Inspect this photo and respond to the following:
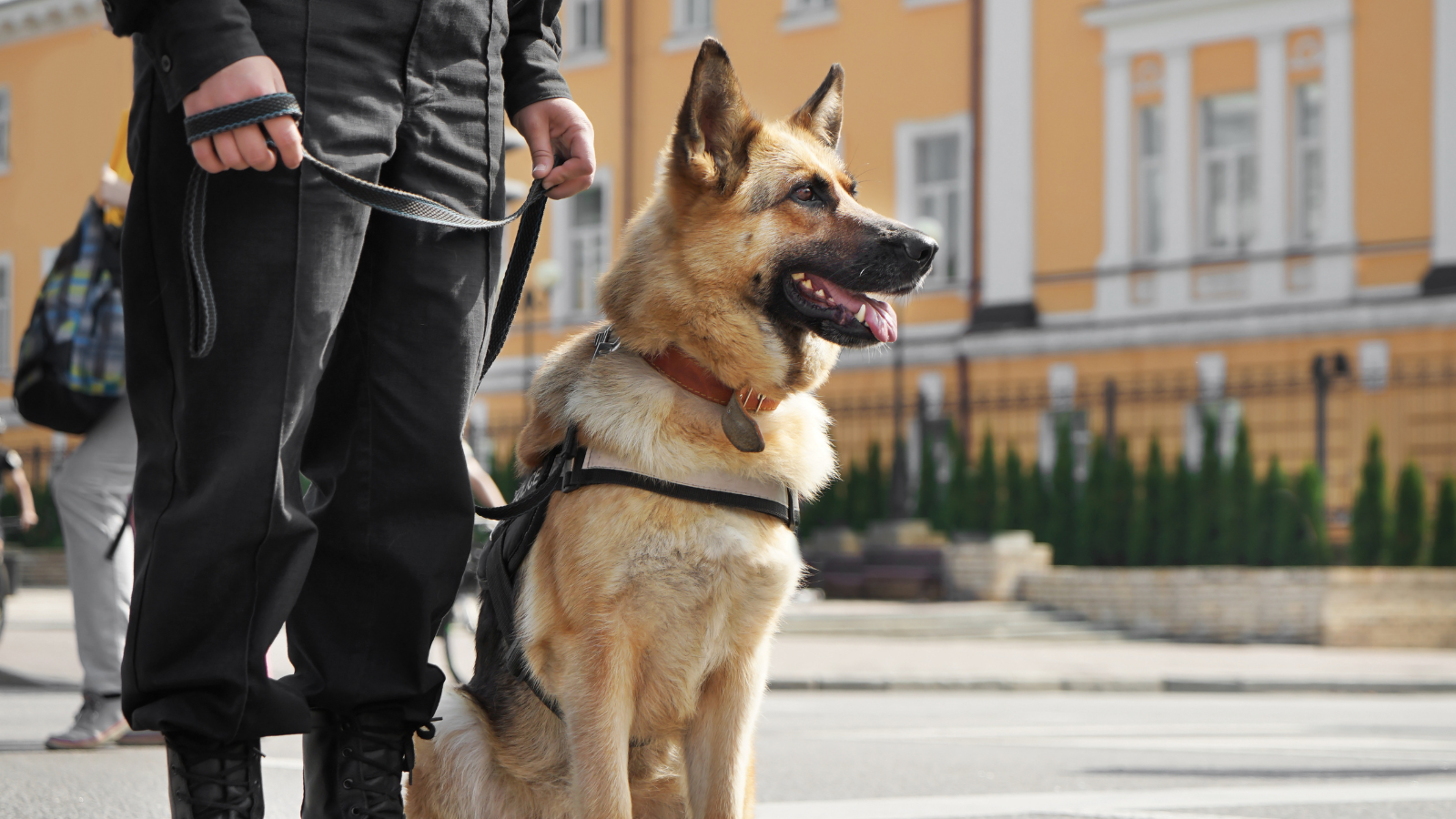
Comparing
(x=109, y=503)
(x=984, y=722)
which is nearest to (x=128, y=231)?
(x=109, y=503)

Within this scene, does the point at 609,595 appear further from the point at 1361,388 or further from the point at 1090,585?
the point at 1361,388

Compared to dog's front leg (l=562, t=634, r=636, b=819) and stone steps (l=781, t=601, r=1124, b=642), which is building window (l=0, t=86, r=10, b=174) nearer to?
stone steps (l=781, t=601, r=1124, b=642)

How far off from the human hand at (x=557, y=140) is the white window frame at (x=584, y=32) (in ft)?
81.1

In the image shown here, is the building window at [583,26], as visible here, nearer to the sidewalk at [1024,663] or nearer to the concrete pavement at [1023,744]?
the sidewalk at [1024,663]

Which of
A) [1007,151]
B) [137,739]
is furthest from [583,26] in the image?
[137,739]

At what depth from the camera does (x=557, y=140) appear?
11.1 ft

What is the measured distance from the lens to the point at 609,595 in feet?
10.6

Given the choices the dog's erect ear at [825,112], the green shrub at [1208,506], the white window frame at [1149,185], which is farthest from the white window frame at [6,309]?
the dog's erect ear at [825,112]

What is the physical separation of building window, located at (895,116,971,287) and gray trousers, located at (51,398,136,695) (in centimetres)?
1851

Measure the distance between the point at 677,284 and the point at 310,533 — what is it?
40.9 inches

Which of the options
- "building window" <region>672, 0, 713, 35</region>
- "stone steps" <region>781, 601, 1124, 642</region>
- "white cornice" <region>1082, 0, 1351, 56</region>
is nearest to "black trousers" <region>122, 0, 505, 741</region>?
"stone steps" <region>781, 601, 1124, 642</region>

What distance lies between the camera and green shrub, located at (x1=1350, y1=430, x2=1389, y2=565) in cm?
1705

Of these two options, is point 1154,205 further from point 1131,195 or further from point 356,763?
point 356,763

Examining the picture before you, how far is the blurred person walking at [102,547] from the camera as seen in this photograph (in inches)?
225
